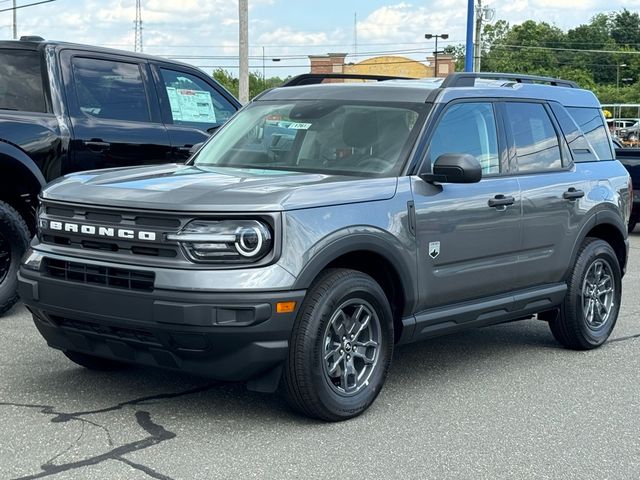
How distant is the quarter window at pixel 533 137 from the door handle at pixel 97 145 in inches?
130

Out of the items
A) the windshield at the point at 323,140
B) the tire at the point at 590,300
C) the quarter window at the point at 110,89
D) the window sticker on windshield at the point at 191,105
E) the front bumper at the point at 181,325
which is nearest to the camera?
the front bumper at the point at 181,325

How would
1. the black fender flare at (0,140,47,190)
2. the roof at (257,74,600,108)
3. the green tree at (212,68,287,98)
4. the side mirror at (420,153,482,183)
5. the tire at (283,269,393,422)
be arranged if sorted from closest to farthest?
the tire at (283,269,393,422) < the side mirror at (420,153,482,183) < the roof at (257,74,600,108) < the black fender flare at (0,140,47,190) < the green tree at (212,68,287,98)

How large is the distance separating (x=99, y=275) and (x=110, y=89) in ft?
12.2

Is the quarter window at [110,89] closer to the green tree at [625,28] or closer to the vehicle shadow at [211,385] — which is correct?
the vehicle shadow at [211,385]

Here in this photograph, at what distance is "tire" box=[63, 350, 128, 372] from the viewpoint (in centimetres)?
574

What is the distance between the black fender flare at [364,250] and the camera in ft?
15.7

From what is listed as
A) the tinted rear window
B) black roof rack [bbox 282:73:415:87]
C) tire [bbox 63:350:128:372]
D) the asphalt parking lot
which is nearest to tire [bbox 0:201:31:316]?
the asphalt parking lot

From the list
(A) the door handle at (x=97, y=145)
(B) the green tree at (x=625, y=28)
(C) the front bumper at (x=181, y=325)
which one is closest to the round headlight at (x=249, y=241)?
(C) the front bumper at (x=181, y=325)

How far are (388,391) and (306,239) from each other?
1390 millimetres

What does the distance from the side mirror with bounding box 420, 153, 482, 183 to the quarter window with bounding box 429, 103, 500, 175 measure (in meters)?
0.23

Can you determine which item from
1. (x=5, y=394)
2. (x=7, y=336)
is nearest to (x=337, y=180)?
(x=5, y=394)

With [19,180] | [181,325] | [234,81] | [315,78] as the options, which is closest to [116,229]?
[181,325]

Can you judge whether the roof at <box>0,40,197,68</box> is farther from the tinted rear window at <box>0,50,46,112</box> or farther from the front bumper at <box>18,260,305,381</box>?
the front bumper at <box>18,260,305,381</box>

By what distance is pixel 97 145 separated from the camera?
784 cm
